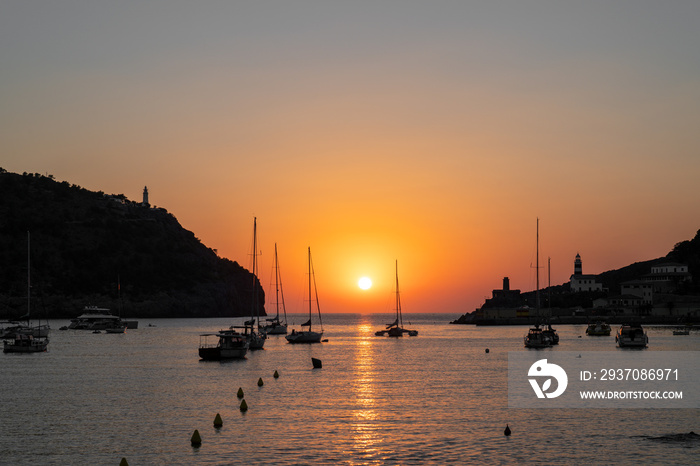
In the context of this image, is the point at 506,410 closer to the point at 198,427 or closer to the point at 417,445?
the point at 417,445

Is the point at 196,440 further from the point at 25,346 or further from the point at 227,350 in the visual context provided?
the point at 25,346

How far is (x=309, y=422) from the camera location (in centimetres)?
4541

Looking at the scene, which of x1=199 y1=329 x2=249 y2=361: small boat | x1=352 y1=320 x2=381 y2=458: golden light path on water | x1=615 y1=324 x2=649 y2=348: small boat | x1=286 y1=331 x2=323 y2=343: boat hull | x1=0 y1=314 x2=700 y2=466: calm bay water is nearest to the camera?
x1=0 y1=314 x2=700 y2=466: calm bay water

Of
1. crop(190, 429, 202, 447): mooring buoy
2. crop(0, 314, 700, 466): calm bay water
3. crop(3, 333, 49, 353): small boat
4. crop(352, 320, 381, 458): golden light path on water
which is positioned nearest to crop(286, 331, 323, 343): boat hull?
crop(3, 333, 49, 353): small boat

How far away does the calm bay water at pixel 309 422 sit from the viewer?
36344 millimetres

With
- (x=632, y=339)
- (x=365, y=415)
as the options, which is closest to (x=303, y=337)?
(x=632, y=339)

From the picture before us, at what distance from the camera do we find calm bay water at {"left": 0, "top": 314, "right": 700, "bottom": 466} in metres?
36.3

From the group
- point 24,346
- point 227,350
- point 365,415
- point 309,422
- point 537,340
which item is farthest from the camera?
point 537,340

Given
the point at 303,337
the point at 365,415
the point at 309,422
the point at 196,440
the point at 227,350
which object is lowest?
the point at 303,337

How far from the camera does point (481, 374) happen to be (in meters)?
74.8

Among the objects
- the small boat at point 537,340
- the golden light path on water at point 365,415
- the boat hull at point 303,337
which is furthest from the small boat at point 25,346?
the small boat at point 537,340

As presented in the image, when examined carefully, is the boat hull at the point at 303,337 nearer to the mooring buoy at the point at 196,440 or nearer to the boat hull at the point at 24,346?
the boat hull at the point at 24,346

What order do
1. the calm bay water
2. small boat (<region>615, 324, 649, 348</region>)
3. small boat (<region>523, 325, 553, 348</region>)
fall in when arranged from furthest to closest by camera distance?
small boat (<region>523, 325, 553, 348</region>), small boat (<region>615, 324, 649, 348</region>), the calm bay water

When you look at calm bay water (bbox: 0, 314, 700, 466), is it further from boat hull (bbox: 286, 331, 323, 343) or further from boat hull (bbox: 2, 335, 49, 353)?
boat hull (bbox: 286, 331, 323, 343)
